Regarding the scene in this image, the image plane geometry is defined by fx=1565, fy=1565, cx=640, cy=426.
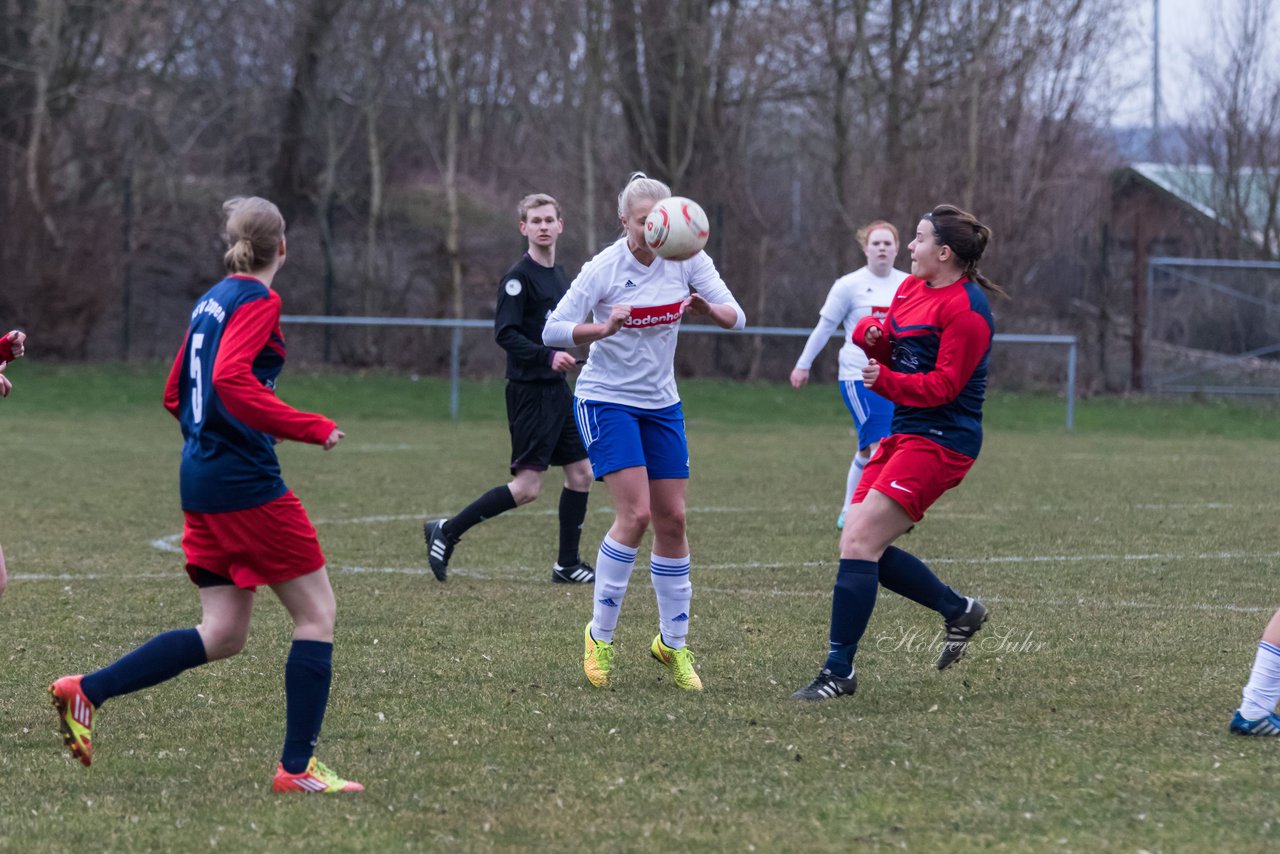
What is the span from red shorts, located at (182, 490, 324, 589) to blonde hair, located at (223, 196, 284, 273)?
0.67 m

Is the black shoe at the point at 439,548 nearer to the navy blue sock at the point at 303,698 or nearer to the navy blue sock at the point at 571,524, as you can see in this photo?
the navy blue sock at the point at 571,524

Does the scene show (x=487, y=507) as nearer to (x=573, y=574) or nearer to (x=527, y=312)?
(x=573, y=574)

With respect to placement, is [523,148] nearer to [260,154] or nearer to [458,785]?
[260,154]

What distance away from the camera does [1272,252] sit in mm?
26094

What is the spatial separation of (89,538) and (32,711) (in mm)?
4757

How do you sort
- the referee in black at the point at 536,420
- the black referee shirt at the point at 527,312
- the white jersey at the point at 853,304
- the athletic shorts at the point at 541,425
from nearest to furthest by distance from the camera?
the black referee shirt at the point at 527,312
the referee in black at the point at 536,420
the athletic shorts at the point at 541,425
the white jersey at the point at 853,304

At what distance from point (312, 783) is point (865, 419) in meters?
6.88

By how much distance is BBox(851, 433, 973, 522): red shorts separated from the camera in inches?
225

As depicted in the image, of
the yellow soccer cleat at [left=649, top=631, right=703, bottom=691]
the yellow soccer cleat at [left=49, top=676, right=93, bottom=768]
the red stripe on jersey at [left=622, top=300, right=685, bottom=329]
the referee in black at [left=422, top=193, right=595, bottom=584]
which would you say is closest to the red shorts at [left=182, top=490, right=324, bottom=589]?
the yellow soccer cleat at [left=49, top=676, right=93, bottom=768]

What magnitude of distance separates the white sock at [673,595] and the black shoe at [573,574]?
7.67 ft

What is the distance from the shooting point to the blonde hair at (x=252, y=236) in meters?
4.42

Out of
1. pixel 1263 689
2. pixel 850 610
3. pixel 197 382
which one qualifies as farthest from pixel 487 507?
pixel 1263 689

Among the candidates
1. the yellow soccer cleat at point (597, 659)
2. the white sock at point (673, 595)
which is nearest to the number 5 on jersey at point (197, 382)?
the yellow soccer cleat at point (597, 659)

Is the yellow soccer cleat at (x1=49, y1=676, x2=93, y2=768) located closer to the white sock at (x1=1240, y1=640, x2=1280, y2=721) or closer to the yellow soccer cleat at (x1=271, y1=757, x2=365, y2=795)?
the yellow soccer cleat at (x1=271, y1=757, x2=365, y2=795)
